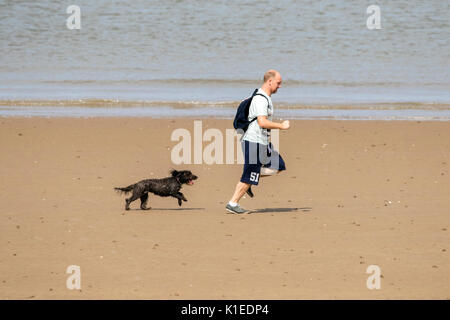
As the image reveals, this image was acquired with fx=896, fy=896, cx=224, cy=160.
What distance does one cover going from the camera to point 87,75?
102ft

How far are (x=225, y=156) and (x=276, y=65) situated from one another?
795 inches

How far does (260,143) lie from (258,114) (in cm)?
40

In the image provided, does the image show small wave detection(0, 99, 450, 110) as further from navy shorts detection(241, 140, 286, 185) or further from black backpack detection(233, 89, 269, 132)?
black backpack detection(233, 89, 269, 132)

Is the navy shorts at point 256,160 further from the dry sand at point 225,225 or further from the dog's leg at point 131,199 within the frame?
the dog's leg at point 131,199

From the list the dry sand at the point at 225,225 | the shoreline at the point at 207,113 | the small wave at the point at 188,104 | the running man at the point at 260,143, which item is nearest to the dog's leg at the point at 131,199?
the dry sand at the point at 225,225

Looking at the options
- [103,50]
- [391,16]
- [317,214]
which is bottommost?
[317,214]

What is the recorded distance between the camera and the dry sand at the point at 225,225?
297 inches

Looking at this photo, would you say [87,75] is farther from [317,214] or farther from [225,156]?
[317,214]

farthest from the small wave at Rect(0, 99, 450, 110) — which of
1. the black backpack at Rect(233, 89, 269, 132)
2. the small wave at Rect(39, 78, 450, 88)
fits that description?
the black backpack at Rect(233, 89, 269, 132)

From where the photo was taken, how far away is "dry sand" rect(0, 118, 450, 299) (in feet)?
24.7

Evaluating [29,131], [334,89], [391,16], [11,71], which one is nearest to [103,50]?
[11,71]

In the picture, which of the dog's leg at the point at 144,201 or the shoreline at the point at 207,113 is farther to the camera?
the shoreline at the point at 207,113

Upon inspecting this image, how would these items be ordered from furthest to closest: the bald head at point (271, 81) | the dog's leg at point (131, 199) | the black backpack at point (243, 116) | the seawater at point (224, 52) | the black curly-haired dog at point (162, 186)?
the seawater at point (224, 52) → the black curly-haired dog at point (162, 186) → the dog's leg at point (131, 199) → the black backpack at point (243, 116) → the bald head at point (271, 81)

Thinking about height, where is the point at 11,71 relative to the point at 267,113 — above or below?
above
